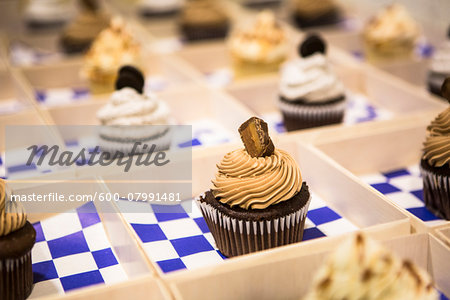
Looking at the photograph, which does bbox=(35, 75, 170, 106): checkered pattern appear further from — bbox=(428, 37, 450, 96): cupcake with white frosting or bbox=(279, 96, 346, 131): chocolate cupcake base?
bbox=(428, 37, 450, 96): cupcake with white frosting

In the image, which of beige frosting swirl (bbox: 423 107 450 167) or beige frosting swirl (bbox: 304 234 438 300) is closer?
beige frosting swirl (bbox: 304 234 438 300)

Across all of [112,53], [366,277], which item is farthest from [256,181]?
[112,53]

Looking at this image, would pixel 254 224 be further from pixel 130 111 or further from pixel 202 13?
pixel 202 13

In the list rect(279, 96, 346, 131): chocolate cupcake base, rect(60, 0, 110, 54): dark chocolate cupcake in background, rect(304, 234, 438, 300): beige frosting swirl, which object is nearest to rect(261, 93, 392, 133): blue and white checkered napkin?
rect(279, 96, 346, 131): chocolate cupcake base

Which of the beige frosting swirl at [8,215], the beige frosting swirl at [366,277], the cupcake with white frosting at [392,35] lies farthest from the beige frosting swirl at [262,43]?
the beige frosting swirl at [366,277]

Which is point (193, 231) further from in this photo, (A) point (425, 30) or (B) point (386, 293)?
(A) point (425, 30)

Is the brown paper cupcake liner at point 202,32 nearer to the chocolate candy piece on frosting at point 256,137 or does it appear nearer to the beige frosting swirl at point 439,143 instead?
the beige frosting swirl at point 439,143
